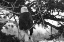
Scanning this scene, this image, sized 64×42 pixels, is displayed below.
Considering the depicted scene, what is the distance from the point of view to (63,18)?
488 cm

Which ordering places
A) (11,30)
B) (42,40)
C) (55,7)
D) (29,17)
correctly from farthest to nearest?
(55,7), (11,30), (42,40), (29,17)

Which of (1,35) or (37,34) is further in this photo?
(37,34)

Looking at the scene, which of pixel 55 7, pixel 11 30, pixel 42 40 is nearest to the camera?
pixel 42 40

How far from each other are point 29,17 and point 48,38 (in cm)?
131

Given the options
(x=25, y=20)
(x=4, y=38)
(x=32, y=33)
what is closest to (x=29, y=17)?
(x=25, y=20)

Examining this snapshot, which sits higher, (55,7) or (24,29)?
(55,7)

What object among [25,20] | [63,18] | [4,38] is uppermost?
[25,20]

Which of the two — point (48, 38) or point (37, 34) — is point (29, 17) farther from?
point (48, 38)

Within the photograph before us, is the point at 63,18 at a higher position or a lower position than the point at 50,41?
higher

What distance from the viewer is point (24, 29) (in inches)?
151

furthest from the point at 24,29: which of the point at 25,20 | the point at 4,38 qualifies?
the point at 4,38

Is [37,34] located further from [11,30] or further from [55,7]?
[55,7]

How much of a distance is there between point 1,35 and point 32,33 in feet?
4.33

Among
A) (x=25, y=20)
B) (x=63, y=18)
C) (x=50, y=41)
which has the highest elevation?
(x=25, y=20)
